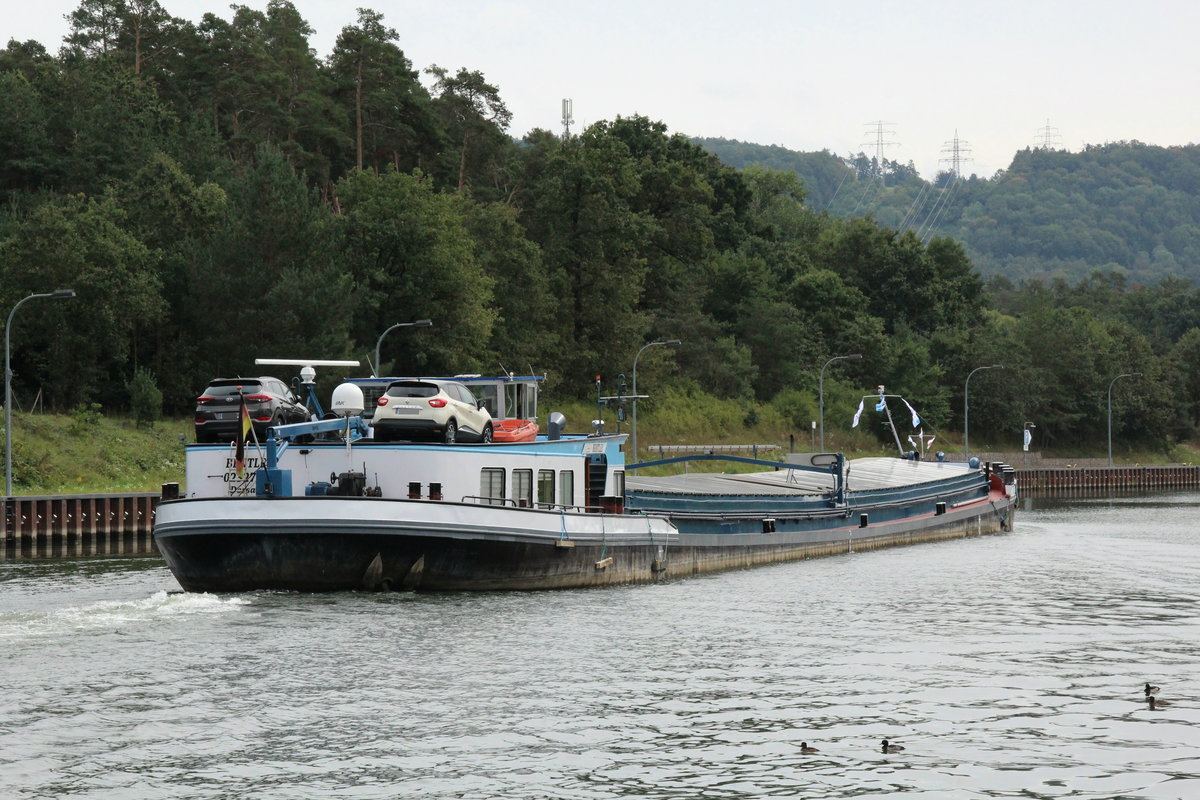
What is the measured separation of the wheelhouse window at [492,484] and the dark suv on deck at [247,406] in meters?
5.81

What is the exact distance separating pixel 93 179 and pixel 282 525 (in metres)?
70.2

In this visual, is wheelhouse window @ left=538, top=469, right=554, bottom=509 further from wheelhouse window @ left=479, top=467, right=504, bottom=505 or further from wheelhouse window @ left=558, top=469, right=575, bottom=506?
wheelhouse window @ left=479, top=467, right=504, bottom=505

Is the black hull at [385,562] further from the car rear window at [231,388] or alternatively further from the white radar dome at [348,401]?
the car rear window at [231,388]

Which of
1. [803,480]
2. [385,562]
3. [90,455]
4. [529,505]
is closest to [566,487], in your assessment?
[529,505]

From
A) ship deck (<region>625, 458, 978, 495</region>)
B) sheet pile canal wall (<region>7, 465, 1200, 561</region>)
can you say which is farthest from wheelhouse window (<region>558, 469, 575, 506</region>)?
sheet pile canal wall (<region>7, 465, 1200, 561</region>)

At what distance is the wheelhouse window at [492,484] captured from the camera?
36406 mm

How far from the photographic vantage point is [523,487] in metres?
37.9

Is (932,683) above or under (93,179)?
under

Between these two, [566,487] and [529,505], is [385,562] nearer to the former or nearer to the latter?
[529,505]

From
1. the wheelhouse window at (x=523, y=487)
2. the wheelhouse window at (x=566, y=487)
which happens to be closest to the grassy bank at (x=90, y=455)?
the wheelhouse window at (x=566, y=487)

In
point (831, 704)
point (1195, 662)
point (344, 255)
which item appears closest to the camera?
point (831, 704)

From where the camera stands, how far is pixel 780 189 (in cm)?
18800

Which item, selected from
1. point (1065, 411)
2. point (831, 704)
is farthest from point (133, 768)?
point (1065, 411)

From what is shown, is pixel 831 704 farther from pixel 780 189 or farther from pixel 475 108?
pixel 780 189
